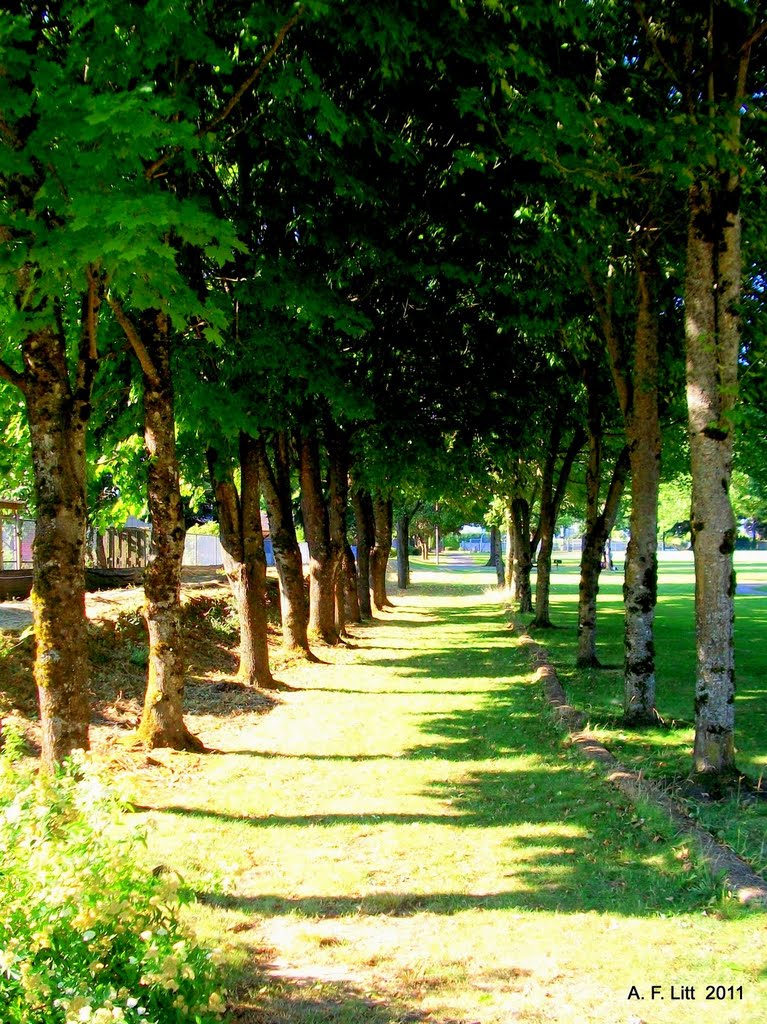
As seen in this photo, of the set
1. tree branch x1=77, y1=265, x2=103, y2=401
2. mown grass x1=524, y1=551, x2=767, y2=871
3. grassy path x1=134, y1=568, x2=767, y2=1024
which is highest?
tree branch x1=77, y1=265, x2=103, y2=401

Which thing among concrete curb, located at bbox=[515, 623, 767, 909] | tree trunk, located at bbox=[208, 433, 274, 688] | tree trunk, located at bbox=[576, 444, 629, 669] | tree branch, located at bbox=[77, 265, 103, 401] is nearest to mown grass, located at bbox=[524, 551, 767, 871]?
concrete curb, located at bbox=[515, 623, 767, 909]

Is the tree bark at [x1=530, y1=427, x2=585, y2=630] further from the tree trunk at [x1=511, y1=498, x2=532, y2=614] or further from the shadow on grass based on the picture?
the shadow on grass

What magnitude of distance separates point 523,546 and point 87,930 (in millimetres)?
24573

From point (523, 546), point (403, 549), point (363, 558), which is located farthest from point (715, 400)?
point (403, 549)

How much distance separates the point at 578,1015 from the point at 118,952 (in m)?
2.06

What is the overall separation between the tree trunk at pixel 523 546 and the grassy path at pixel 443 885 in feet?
55.5

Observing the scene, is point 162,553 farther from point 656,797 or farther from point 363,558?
point 363,558

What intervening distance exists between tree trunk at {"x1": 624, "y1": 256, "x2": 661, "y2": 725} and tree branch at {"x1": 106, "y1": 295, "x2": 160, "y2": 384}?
221 inches

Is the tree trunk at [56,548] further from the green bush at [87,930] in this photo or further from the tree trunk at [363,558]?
the tree trunk at [363,558]

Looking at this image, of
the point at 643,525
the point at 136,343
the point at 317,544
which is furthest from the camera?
the point at 317,544

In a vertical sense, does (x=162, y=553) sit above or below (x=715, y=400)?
below

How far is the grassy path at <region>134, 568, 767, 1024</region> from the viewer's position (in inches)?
156

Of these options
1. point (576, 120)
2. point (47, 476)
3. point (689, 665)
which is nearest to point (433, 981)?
point (47, 476)

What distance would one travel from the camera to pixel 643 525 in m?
10.2
